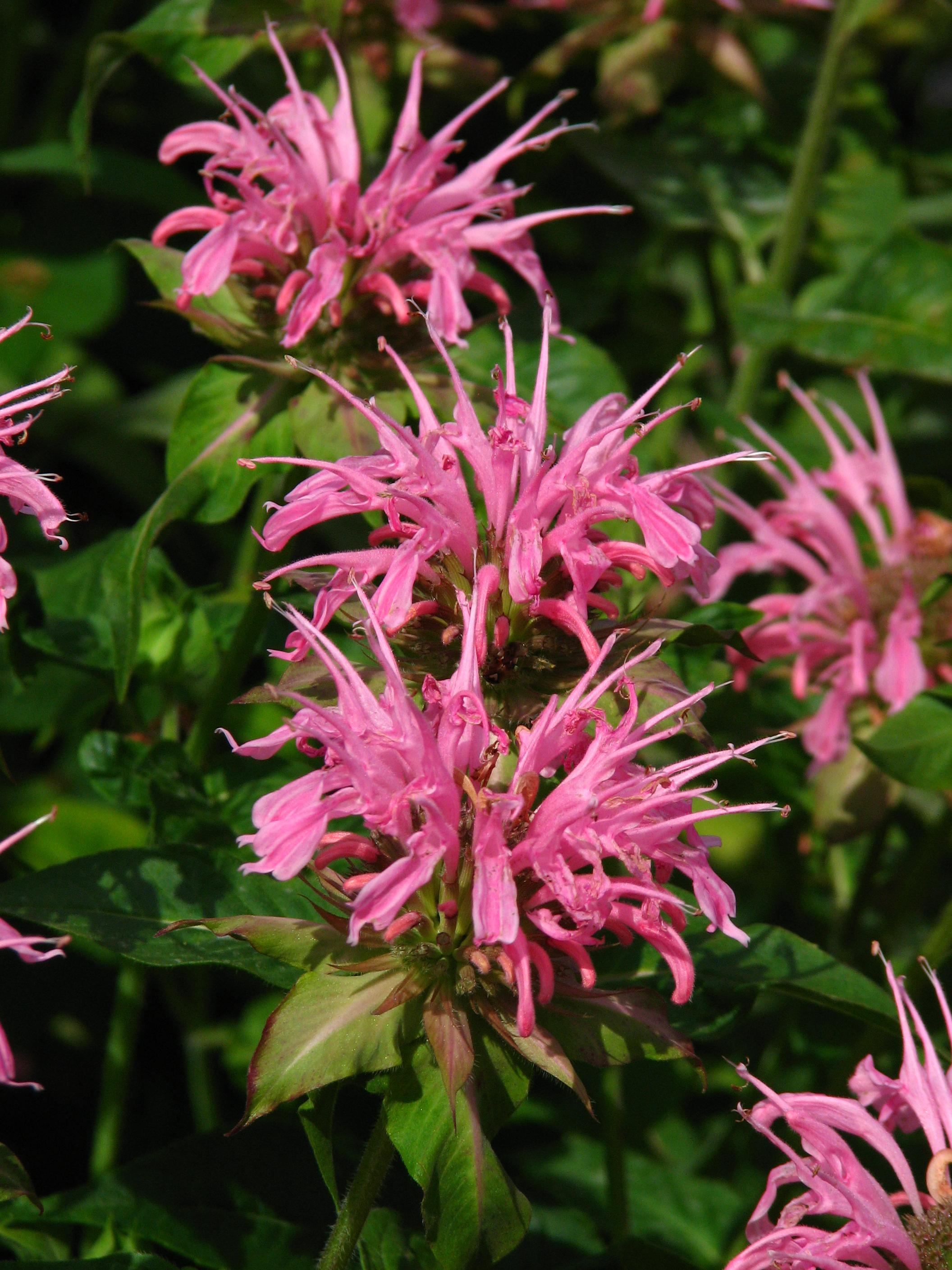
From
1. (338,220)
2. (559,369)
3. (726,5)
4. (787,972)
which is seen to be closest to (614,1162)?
(787,972)

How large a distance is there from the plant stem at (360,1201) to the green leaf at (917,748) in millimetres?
524

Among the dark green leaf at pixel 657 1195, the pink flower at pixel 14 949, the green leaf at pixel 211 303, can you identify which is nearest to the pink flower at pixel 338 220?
the green leaf at pixel 211 303

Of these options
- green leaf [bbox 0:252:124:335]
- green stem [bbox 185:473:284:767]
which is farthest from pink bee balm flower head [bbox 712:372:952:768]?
green leaf [bbox 0:252:124:335]

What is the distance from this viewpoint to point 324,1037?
0.81 m

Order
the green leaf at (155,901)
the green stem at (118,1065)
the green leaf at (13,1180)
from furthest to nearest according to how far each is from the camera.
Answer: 1. the green stem at (118,1065)
2. the green leaf at (155,901)
3. the green leaf at (13,1180)

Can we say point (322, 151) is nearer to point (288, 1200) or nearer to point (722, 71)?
point (722, 71)

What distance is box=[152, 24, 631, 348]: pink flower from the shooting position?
109cm

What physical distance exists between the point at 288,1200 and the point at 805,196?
131cm

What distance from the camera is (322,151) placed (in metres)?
1.18

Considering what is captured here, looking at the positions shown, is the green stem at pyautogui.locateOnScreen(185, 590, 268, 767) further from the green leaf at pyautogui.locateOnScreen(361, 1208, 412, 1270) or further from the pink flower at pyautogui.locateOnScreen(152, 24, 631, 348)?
the green leaf at pyautogui.locateOnScreen(361, 1208, 412, 1270)

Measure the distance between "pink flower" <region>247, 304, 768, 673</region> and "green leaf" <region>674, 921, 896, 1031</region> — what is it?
10.6 inches

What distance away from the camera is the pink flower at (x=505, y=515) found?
2.97ft

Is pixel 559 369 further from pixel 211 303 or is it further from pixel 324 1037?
pixel 324 1037

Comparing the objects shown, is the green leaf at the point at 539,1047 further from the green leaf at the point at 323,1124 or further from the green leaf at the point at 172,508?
the green leaf at the point at 172,508
